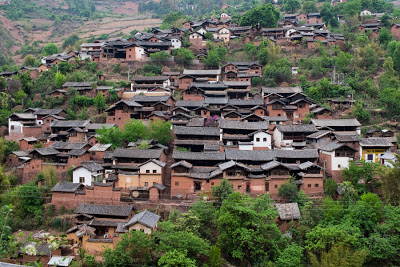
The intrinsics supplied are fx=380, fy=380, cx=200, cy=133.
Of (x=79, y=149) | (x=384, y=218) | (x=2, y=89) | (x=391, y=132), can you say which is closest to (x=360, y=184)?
(x=384, y=218)

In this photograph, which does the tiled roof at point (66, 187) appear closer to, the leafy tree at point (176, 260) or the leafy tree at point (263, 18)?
the leafy tree at point (176, 260)

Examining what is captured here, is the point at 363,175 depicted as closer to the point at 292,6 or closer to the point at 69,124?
the point at 69,124

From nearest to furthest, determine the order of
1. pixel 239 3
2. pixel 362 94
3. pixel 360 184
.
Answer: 1. pixel 360 184
2. pixel 362 94
3. pixel 239 3

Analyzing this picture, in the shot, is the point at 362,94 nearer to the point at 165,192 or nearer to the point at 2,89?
the point at 165,192

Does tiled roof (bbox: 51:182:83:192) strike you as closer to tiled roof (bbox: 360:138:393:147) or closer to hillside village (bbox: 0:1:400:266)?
hillside village (bbox: 0:1:400:266)

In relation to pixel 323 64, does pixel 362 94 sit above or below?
below

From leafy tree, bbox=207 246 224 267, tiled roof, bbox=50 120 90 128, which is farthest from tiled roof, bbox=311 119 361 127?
tiled roof, bbox=50 120 90 128

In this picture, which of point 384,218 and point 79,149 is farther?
point 79,149
